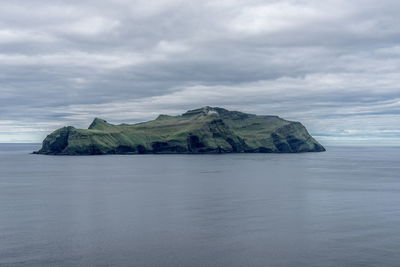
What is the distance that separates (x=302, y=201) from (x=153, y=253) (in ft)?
187

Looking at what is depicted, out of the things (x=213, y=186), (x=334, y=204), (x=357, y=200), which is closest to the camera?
(x=334, y=204)

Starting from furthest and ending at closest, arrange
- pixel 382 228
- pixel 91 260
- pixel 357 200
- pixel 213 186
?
pixel 213 186, pixel 357 200, pixel 382 228, pixel 91 260

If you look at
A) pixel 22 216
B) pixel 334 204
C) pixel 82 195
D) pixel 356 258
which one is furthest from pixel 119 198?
pixel 356 258

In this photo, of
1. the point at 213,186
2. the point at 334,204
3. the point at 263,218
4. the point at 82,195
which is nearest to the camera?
the point at 263,218

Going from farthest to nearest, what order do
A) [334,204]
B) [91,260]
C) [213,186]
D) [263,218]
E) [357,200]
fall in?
[213,186]
[357,200]
[334,204]
[263,218]
[91,260]

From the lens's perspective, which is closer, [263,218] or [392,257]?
[392,257]

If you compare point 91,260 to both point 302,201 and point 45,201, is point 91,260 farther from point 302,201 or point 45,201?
point 302,201

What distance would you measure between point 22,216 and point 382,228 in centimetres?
6513

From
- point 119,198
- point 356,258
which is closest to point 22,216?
point 119,198

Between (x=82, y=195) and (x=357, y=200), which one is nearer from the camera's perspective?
(x=357, y=200)

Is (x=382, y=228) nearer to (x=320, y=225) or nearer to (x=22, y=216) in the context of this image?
(x=320, y=225)

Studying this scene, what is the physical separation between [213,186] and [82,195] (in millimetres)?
43037

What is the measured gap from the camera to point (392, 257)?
166 ft

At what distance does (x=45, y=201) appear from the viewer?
9944cm
